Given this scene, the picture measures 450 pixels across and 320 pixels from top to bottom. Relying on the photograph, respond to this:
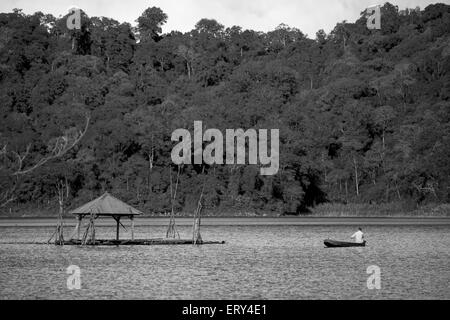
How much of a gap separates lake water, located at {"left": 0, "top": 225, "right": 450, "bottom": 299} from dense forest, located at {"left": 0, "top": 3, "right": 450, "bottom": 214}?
29432 mm

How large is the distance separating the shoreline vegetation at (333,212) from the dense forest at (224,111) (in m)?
0.85

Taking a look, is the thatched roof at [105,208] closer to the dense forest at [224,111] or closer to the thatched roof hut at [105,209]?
the thatched roof hut at [105,209]

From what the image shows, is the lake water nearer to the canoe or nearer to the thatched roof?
the canoe

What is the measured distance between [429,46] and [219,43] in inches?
2140

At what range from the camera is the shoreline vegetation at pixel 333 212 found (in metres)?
109

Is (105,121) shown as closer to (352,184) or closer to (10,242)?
(352,184)

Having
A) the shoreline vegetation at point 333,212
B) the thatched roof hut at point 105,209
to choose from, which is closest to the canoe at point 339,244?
the thatched roof hut at point 105,209

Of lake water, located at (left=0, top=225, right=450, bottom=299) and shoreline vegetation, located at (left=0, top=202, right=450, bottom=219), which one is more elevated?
shoreline vegetation, located at (left=0, top=202, right=450, bottom=219)

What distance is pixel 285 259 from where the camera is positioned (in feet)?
170

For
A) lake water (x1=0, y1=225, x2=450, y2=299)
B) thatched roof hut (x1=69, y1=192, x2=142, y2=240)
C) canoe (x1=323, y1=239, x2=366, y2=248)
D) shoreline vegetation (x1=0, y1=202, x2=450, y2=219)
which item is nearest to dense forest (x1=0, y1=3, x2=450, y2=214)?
shoreline vegetation (x1=0, y1=202, x2=450, y2=219)

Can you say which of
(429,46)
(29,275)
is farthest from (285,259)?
(429,46)

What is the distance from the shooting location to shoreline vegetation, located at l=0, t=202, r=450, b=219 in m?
109

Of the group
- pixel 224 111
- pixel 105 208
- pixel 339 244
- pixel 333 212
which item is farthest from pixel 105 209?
pixel 224 111

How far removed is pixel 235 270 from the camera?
4450 cm
